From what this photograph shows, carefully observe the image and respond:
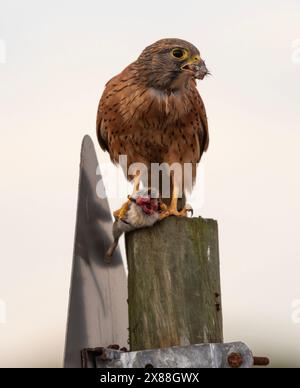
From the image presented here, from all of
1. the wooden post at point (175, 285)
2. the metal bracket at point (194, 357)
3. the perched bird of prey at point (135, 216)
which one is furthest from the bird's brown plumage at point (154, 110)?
the metal bracket at point (194, 357)

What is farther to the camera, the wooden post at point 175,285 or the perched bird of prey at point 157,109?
the perched bird of prey at point 157,109

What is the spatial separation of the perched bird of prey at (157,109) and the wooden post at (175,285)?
1736 millimetres

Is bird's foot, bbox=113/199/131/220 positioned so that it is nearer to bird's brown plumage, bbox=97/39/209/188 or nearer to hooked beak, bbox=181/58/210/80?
bird's brown plumage, bbox=97/39/209/188

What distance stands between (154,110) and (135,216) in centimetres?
184

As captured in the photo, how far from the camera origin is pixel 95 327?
5.45 metres

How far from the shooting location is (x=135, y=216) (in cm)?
567

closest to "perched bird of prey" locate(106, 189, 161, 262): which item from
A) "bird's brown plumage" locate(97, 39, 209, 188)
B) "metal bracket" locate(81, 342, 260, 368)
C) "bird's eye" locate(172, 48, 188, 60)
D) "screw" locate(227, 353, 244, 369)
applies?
"metal bracket" locate(81, 342, 260, 368)

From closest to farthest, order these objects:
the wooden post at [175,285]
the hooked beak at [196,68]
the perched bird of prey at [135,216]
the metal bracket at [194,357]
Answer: the metal bracket at [194,357], the wooden post at [175,285], the perched bird of prey at [135,216], the hooked beak at [196,68]

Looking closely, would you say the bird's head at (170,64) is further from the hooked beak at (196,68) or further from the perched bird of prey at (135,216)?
the perched bird of prey at (135,216)

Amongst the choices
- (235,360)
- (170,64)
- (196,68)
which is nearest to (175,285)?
(235,360)

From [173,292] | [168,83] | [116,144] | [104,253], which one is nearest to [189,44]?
[168,83]

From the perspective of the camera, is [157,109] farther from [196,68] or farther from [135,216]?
[135,216]

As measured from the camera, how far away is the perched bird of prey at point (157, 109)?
734 centimetres
